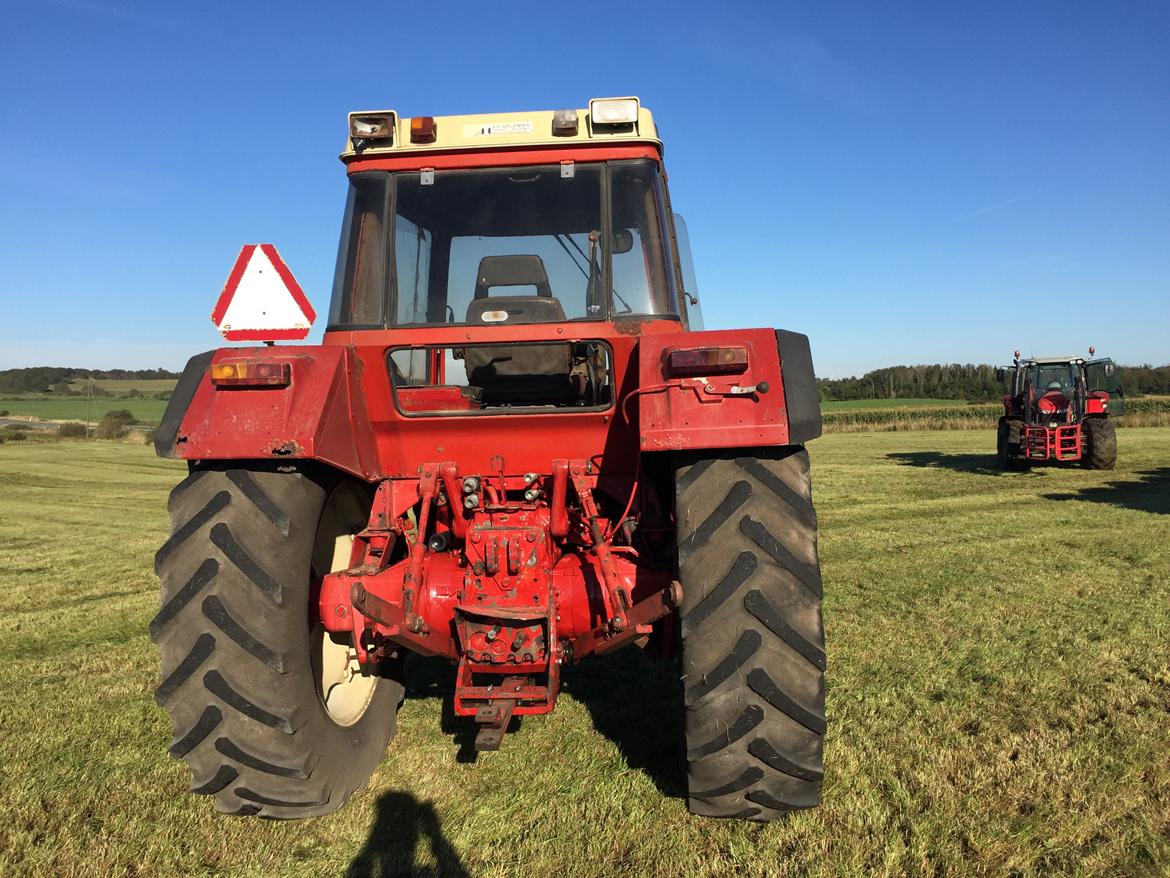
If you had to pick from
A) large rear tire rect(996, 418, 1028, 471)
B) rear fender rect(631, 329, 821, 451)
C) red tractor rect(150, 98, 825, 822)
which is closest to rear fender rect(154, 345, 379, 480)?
red tractor rect(150, 98, 825, 822)

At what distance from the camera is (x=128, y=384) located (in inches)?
2571

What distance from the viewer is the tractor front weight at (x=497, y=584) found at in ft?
10.2

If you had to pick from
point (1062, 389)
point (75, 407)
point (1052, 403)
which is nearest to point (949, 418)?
point (1062, 389)

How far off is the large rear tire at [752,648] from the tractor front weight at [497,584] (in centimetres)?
23

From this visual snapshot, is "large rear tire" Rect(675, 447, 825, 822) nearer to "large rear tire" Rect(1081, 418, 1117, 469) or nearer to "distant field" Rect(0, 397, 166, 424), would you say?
"large rear tire" Rect(1081, 418, 1117, 469)

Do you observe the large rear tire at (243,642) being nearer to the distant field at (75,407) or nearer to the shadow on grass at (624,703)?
the shadow on grass at (624,703)

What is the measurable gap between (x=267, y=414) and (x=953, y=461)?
64.7 ft

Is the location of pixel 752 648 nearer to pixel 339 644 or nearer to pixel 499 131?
pixel 339 644

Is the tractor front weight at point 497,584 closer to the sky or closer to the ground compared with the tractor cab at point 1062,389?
closer to the ground

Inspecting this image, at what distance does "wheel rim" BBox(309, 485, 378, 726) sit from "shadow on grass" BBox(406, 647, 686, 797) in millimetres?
527

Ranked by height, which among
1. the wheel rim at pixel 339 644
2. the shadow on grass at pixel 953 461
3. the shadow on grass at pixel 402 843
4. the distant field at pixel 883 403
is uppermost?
the distant field at pixel 883 403

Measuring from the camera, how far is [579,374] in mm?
3936

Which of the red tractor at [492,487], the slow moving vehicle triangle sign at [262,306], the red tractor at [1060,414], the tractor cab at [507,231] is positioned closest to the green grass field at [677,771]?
the red tractor at [492,487]

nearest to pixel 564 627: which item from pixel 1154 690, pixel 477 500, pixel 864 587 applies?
pixel 477 500
